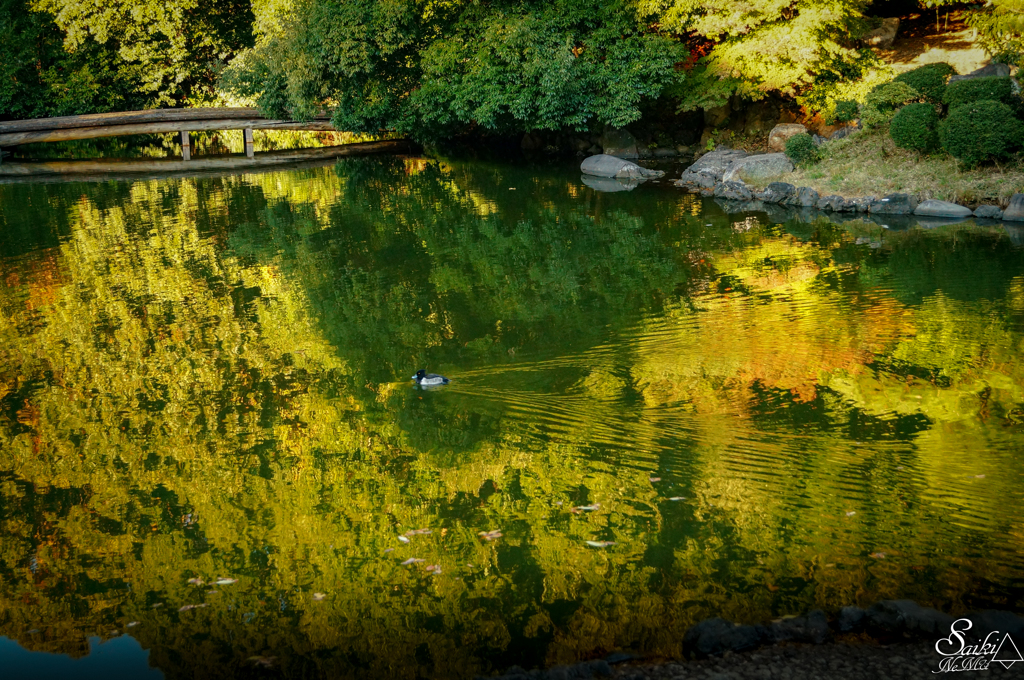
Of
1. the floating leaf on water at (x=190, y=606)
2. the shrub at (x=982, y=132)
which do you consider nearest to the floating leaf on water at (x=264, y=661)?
the floating leaf on water at (x=190, y=606)

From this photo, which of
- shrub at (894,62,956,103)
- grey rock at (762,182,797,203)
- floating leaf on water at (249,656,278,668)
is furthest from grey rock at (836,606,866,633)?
shrub at (894,62,956,103)

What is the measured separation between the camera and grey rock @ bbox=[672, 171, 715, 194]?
64.9ft

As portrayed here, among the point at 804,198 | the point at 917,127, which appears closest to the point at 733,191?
the point at 804,198

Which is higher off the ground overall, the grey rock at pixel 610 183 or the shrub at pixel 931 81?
the shrub at pixel 931 81

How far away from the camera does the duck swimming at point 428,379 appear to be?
868cm

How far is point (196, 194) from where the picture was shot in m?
21.8

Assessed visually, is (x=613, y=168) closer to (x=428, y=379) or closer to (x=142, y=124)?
(x=428, y=379)

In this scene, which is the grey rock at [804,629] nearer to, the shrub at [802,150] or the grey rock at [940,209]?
the grey rock at [940,209]

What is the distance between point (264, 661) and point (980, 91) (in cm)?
1615

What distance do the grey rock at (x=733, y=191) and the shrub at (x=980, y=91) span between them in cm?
411

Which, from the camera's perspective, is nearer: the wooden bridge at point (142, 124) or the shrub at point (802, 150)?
the shrub at point (802, 150)

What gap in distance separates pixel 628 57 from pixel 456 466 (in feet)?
57.4

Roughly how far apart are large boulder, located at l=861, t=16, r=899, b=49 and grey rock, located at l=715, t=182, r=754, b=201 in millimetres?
7559

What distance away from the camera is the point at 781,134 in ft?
68.7
